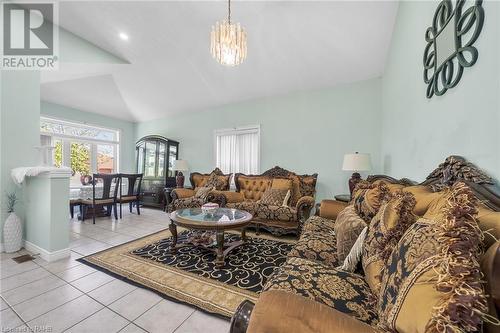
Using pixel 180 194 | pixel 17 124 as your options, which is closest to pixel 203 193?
pixel 180 194

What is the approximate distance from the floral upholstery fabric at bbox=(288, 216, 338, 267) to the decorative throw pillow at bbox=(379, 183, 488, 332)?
743mm

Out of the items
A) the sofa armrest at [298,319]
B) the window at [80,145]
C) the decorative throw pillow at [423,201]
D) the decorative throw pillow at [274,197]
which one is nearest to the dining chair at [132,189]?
the window at [80,145]

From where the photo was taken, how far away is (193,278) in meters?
1.95

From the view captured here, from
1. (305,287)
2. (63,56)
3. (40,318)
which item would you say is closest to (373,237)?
(305,287)

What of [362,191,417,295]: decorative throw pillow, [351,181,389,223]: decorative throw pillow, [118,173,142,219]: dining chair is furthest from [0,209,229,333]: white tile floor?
[118,173,142,219]: dining chair

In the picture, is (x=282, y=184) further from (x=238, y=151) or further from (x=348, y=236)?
(x=348, y=236)

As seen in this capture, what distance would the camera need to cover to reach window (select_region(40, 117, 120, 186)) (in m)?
4.72

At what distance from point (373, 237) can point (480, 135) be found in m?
0.77

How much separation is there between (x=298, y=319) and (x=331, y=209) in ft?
6.72

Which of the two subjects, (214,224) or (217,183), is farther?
(217,183)

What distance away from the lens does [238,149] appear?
473 centimetres

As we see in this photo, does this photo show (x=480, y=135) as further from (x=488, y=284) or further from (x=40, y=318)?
(x=40, y=318)

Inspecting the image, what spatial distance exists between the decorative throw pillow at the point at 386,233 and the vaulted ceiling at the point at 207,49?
2.58m

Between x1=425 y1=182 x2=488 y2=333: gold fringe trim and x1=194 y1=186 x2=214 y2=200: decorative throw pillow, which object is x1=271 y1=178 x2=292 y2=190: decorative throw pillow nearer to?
x1=194 y1=186 x2=214 y2=200: decorative throw pillow
